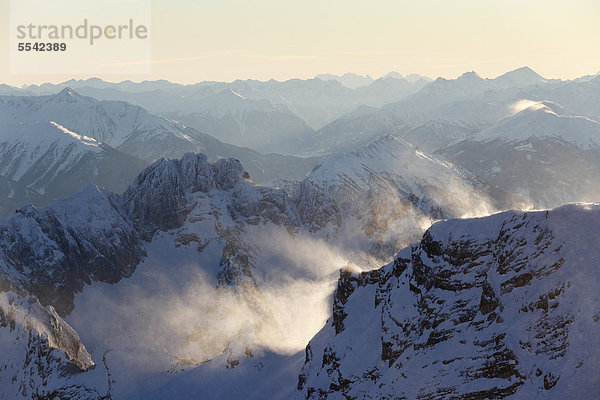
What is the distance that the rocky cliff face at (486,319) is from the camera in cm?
5481

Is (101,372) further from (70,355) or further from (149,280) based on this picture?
(149,280)

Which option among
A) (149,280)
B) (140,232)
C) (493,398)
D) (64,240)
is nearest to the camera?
(493,398)

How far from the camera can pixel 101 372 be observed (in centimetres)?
12225

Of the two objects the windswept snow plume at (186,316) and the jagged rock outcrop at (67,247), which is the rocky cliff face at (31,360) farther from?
the windswept snow plume at (186,316)

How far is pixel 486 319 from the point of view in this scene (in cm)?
6512

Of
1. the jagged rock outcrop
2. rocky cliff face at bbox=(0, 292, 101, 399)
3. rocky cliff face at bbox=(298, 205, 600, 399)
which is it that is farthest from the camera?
the jagged rock outcrop

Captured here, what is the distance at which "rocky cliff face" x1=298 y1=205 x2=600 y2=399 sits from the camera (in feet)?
180

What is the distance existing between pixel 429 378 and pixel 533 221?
90.1ft

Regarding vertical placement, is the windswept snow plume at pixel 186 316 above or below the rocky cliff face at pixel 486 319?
below

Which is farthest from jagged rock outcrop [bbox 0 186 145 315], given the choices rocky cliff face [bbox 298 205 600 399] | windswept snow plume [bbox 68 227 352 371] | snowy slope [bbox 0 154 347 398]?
rocky cliff face [bbox 298 205 600 399]

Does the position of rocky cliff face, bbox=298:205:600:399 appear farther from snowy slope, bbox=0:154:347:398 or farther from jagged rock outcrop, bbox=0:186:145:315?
jagged rock outcrop, bbox=0:186:145:315

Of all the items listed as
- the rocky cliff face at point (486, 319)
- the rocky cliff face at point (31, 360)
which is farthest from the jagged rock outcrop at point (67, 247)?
the rocky cliff face at point (486, 319)

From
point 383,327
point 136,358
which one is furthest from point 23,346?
point 383,327

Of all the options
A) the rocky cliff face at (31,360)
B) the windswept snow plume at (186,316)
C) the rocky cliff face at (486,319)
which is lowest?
the windswept snow plume at (186,316)
